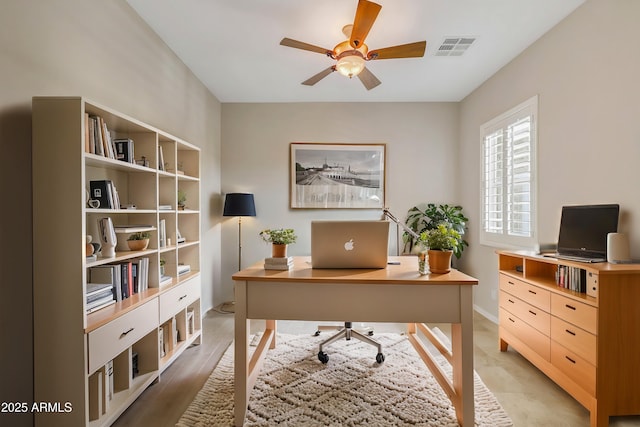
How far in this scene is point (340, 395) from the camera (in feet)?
6.66

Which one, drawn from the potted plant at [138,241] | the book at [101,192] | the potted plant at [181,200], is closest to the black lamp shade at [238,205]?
the potted plant at [181,200]

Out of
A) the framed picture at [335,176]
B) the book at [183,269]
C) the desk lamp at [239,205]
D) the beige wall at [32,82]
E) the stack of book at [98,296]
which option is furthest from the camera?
the framed picture at [335,176]

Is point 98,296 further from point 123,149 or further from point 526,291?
point 526,291

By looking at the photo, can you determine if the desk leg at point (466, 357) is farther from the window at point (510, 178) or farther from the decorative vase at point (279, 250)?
the window at point (510, 178)

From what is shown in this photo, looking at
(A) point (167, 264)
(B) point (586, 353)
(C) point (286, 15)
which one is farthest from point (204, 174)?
(B) point (586, 353)

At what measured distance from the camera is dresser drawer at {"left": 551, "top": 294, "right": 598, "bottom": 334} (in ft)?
5.78

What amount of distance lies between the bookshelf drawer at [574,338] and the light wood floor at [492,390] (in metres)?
0.38

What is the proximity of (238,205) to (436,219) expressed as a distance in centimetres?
261

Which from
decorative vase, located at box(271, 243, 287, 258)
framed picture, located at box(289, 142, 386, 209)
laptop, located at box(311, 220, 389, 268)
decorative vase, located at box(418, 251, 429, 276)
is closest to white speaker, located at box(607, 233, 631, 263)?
decorative vase, located at box(418, 251, 429, 276)

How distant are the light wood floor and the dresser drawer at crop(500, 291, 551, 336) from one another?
1.28 ft

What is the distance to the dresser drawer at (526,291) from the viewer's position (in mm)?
2194

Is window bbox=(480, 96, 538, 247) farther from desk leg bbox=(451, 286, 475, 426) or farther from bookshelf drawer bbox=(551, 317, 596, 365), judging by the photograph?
desk leg bbox=(451, 286, 475, 426)

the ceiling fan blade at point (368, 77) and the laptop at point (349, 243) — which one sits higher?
the ceiling fan blade at point (368, 77)

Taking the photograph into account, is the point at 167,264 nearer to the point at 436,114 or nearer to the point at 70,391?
the point at 70,391
